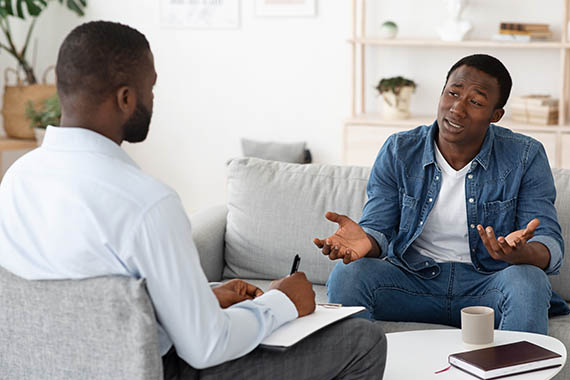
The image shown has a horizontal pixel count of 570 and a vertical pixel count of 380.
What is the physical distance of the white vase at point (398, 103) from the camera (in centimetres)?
419

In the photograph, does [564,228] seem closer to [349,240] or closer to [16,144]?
[349,240]

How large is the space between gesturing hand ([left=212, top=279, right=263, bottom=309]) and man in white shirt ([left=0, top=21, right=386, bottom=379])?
0.15 metres

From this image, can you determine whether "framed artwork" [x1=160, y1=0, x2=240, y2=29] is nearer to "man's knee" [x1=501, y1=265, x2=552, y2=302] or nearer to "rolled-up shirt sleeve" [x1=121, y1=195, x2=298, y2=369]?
"man's knee" [x1=501, y1=265, x2=552, y2=302]

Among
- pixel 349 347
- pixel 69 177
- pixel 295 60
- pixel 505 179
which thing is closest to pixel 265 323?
pixel 349 347

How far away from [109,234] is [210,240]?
4.42 ft

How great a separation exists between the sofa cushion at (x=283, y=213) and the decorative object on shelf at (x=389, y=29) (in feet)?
5.54

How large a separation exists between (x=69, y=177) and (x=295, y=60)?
3.30 m

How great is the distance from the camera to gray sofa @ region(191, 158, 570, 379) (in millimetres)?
2627

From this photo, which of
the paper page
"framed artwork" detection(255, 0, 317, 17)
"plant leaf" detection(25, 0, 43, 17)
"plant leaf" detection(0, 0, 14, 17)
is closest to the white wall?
"framed artwork" detection(255, 0, 317, 17)

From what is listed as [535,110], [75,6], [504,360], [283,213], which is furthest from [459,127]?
[75,6]

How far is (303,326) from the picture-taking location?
1.55 meters

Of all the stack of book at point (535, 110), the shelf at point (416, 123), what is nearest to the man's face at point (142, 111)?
the shelf at point (416, 123)

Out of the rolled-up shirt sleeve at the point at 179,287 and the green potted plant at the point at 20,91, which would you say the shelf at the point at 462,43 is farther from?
the rolled-up shirt sleeve at the point at 179,287

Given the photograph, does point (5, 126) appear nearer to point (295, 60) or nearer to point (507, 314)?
point (295, 60)
